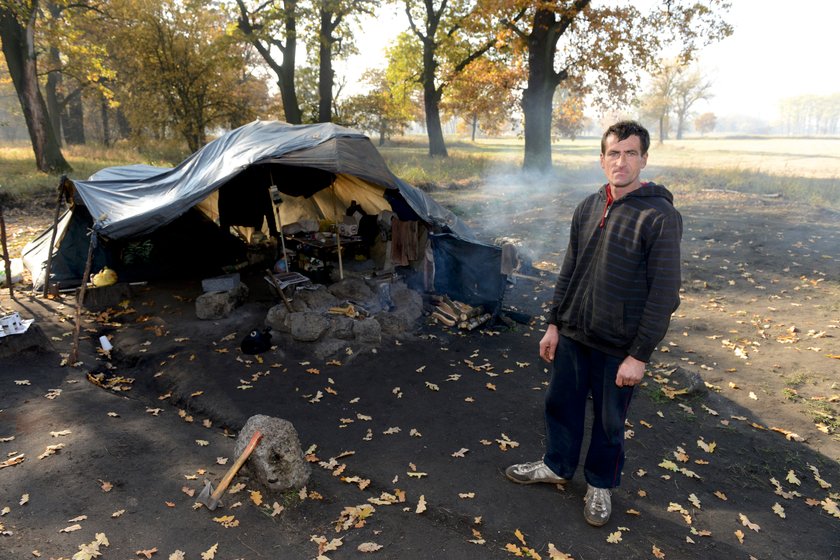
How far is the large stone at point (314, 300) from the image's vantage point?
Answer: 7.81 m

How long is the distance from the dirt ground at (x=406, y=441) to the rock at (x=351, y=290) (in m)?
1.34

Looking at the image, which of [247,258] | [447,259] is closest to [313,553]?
[447,259]

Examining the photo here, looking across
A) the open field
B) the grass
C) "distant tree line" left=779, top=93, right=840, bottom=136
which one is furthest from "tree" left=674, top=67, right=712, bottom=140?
"distant tree line" left=779, top=93, right=840, bottom=136

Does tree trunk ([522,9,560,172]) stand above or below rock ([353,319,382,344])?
above

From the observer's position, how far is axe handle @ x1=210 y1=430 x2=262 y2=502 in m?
3.75

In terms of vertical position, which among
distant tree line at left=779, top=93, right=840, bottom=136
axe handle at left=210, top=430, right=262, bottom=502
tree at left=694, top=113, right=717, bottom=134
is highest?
distant tree line at left=779, top=93, right=840, bottom=136

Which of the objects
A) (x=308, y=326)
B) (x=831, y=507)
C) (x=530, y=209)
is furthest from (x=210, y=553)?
(x=530, y=209)

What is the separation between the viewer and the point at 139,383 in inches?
238

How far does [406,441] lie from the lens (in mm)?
4867

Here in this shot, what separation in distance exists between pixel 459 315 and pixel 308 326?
8.15 feet

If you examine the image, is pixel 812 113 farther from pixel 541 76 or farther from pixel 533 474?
pixel 533 474

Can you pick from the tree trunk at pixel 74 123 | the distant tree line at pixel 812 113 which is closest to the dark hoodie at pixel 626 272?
the tree trunk at pixel 74 123

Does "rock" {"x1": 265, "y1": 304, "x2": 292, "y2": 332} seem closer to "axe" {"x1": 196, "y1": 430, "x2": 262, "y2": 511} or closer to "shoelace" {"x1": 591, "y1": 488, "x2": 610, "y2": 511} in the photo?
"axe" {"x1": 196, "y1": 430, "x2": 262, "y2": 511}

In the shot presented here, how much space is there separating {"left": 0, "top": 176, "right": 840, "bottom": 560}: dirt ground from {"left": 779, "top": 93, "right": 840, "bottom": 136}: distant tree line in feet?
567
